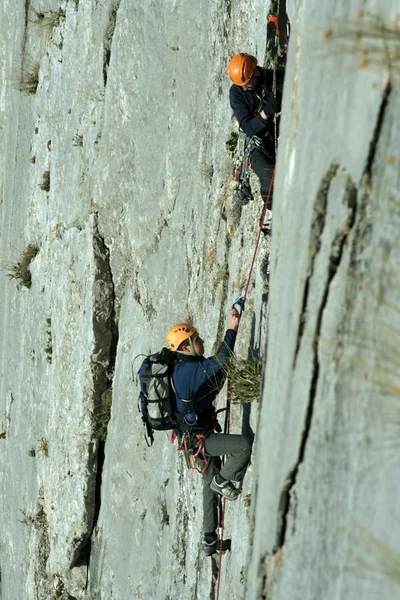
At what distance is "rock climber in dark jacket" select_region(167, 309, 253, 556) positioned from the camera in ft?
17.8

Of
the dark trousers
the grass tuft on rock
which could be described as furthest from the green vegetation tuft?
the grass tuft on rock

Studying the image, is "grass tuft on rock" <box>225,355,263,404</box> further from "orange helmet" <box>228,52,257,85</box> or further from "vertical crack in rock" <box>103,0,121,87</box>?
"vertical crack in rock" <box>103,0,121,87</box>

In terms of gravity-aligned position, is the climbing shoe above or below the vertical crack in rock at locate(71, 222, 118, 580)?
above

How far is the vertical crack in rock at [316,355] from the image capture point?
233 cm

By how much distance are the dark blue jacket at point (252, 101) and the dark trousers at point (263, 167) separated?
182 millimetres

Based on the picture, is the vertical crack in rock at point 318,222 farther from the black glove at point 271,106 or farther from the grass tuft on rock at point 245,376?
the black glove at point 271,106

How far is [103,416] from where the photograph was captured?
898cm

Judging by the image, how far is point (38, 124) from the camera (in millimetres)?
10992

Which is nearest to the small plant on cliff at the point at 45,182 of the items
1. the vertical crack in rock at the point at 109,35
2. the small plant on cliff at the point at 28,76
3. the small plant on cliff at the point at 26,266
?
the small plant on cliff at the point at 26,266

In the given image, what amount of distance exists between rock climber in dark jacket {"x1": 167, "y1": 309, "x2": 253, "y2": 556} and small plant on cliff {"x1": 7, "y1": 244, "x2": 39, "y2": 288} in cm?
591

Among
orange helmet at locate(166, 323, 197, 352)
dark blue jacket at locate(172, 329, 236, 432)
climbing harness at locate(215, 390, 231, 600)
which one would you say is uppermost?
orange helmet at locate(166, 323, 197, 352)

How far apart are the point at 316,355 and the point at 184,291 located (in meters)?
4.91

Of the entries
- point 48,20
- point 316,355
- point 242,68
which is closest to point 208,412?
→ point 242,68

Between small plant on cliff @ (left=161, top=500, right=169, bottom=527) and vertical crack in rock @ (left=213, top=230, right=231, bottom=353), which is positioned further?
small plant on cliff @ (left=161, top=500, right=169, bottom=527)
